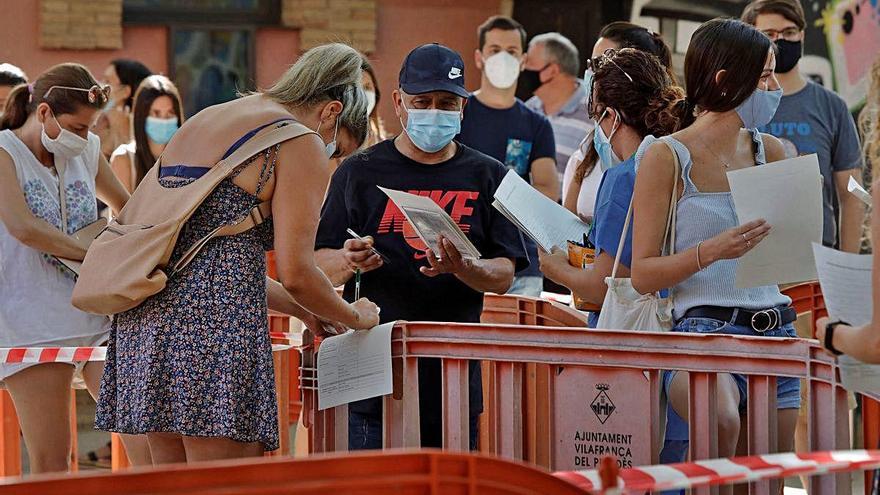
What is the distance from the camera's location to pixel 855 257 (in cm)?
333

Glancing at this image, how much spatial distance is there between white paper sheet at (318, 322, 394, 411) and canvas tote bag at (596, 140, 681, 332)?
0.67 m

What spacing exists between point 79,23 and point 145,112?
16.8 ft

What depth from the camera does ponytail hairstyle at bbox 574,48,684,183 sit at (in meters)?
4.70

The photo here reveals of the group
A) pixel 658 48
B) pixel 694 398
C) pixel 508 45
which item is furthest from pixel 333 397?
pixel 508 45

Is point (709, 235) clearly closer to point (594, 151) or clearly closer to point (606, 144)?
point (606, 144)

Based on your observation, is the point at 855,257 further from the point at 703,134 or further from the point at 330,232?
the point at 330,232

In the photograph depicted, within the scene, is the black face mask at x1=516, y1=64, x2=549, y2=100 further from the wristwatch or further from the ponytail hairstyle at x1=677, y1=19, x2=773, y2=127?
the wristwatch

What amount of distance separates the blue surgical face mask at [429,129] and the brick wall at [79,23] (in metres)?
8.43

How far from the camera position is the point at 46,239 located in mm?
5449

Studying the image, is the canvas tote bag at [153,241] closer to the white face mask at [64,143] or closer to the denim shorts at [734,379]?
the denim shorts at [734,379]

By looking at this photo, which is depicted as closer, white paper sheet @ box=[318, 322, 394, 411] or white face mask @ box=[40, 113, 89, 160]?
white paper sheet @ box=[318, 322, 394, 411]

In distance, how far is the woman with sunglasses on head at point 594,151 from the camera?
5.59m

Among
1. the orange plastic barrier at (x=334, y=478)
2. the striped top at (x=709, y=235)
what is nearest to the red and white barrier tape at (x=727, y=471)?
the orange plastic barrier at (x=334, y=478)

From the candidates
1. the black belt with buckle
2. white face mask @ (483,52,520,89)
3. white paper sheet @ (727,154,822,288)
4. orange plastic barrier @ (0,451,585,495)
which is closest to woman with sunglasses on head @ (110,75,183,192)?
white face mask @ (483,52,520,89)
